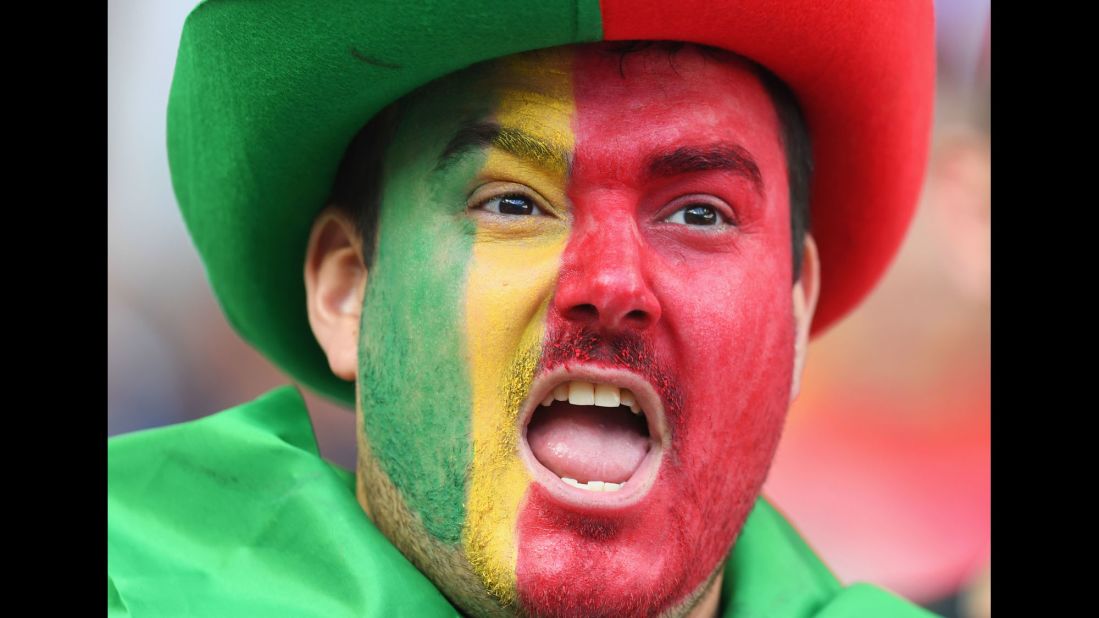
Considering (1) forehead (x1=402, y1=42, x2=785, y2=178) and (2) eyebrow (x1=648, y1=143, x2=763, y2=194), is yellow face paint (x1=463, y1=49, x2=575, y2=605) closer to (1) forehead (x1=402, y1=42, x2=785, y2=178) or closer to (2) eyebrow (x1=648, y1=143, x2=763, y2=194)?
(1) forehead (x1=402, y1=42, x2=785, y2=178)

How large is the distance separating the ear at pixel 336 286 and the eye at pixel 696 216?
54cm

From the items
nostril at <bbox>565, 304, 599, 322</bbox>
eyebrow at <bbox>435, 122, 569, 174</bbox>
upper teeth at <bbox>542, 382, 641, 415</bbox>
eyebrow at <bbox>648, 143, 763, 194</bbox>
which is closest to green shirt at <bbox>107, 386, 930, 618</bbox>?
upper teeth at <bbox>542, 382, 641, 415</bbox>

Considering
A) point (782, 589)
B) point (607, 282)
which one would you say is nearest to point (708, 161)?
point (607, 282)

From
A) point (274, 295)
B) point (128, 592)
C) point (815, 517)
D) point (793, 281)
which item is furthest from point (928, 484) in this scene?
point (128, 592)

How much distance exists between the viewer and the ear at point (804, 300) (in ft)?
6.98

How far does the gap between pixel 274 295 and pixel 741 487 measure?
0.96 m

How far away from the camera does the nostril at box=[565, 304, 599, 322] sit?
69.0 inches

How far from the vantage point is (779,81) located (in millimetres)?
2031

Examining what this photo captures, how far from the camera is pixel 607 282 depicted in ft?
5.65

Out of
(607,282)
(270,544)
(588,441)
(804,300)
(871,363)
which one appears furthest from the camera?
(871,363)

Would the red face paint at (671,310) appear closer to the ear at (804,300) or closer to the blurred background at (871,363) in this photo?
the ear at (804,300)

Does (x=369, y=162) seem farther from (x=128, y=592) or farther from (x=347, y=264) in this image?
(x=128, y=592)

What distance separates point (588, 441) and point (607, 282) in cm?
26

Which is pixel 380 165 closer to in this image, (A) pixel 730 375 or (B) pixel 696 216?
(B) pixel 696 216
